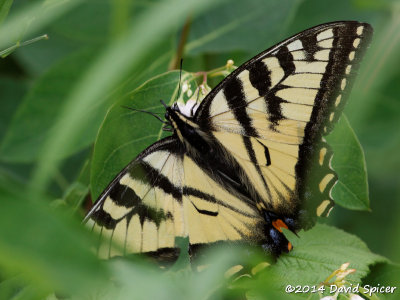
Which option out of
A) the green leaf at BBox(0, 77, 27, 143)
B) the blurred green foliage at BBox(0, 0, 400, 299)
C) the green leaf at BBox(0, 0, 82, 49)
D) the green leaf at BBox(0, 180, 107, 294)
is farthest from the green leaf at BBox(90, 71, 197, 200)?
the green leaf at BBox(0, 77, 27, 143)

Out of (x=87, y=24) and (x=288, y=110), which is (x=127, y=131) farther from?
(x=87, y=24)

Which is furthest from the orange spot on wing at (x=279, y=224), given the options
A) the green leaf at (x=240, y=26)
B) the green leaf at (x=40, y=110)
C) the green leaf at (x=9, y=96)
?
the green leaf at (x=9, y=96)

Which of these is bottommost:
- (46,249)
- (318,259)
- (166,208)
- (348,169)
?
(318,259)

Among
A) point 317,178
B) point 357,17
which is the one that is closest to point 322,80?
point 317,178

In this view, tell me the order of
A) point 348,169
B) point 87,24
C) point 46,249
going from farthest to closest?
point 87,24
point 348,169
point 46,249

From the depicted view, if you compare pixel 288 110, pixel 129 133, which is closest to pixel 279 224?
pixel 288 110

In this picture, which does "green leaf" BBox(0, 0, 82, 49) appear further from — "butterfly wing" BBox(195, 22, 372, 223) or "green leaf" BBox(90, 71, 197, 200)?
"butterfly wing" BBox(195, 22, 372, 223)
